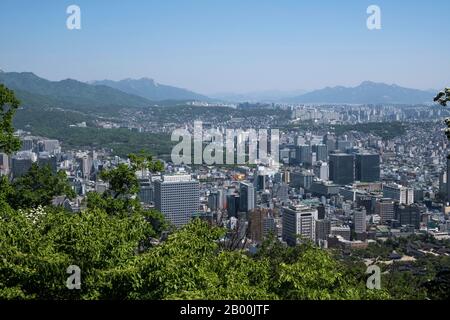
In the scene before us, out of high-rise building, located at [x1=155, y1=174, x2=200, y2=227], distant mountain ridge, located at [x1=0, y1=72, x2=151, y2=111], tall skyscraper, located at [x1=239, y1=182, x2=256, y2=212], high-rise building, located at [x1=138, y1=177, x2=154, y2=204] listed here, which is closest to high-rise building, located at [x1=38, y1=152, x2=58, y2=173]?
tall skyscraper, located at [x1=239, y1=182, x2=256, y2=212]

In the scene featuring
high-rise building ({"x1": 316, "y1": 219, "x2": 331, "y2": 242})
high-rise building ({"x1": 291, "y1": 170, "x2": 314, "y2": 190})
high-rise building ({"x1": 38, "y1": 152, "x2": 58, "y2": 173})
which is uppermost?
high-rise building ({"x1": 38, "y1": 152, "x2": 58, "y2": 173})

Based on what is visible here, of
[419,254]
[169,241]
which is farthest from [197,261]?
Answer: [419,254]

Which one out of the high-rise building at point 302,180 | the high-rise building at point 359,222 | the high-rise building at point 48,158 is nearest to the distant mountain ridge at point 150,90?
the high-rise building at point 48,158

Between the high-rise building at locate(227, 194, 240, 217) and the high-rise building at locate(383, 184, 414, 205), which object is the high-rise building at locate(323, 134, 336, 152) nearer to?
the high-rise building at locate(383, 184, 414, 205)

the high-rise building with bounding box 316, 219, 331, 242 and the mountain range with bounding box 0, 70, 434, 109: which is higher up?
the mountain range with bounding box 0, 70, 434, 109

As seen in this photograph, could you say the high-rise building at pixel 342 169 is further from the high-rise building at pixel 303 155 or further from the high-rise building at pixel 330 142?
the high-rise building at pixel 330 142

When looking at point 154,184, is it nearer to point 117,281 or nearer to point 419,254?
point 419,254
